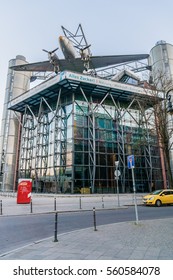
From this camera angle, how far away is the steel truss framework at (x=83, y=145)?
31078 mm

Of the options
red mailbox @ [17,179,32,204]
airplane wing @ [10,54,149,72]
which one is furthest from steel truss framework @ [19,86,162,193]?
red mailbox @ [17,179,32,204]

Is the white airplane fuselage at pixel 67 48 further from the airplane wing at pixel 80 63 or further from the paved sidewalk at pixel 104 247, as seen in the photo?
the paved sidewalk at pixel 104 247

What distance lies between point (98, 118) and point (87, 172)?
33.2ft

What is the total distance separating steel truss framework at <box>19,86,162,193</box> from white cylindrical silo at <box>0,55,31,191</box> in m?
4.34

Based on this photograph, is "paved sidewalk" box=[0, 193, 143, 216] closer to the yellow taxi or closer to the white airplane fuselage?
the yellow taxi

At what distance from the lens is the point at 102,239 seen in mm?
6285

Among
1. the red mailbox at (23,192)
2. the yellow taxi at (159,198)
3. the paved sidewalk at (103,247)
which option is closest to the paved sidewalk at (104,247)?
the paved sidewalk at (103,247)

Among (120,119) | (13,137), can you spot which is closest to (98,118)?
(120,119)

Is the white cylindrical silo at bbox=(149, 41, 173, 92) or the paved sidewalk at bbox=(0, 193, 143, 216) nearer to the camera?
the paved sidewalk at bbox=(0, 193, 143, 216)

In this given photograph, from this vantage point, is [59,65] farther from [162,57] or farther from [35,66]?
[162,57]

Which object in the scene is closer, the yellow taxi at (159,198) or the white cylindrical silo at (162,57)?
the yellow taxi at (159,198)

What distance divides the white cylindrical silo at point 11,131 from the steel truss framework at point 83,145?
4341mm

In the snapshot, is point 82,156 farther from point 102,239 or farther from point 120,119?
point 102,239

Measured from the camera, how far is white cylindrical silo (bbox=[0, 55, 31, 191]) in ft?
139
